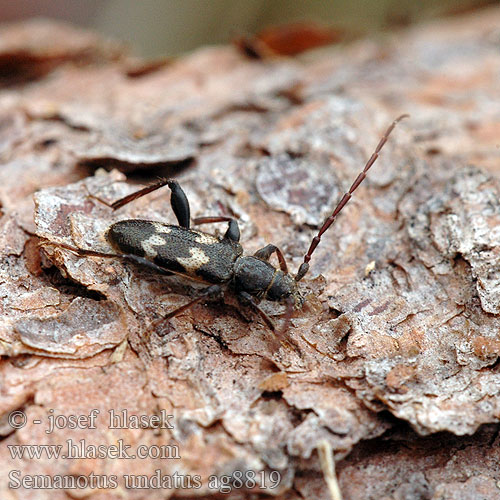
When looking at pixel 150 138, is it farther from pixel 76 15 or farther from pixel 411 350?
pixel 76 15

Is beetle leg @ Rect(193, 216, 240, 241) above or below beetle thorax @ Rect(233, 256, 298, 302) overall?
above

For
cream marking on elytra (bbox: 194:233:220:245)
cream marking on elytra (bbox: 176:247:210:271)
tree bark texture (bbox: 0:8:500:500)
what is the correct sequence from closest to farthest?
tree bark texture (bbox: 0:8:500:500)
cream marking on elytra (bbox: 176:247:210:271)
cream marking on elytra (bbox: 194:233:220:245)

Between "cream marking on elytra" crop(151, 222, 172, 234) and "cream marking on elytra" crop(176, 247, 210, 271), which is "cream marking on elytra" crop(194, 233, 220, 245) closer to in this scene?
"cream marking on elytra" crop(176, 247, 210, 271)

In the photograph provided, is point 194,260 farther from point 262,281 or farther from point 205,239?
point 262,281

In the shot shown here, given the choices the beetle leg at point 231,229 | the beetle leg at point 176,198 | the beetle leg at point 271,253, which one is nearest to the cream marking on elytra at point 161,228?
the beetle leg at point 176,198

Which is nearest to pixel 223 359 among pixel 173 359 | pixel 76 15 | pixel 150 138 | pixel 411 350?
pixel 173 359

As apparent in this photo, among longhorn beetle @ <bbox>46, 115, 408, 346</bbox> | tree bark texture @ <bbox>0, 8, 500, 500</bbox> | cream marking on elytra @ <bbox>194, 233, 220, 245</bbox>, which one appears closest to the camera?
tree bark texture @ <bbox>0, 8, 500, 500</bbox>

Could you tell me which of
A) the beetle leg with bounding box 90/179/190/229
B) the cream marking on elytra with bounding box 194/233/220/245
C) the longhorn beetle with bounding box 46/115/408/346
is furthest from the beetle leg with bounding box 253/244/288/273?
the beetle leg with bounding box 90/179/190/229
